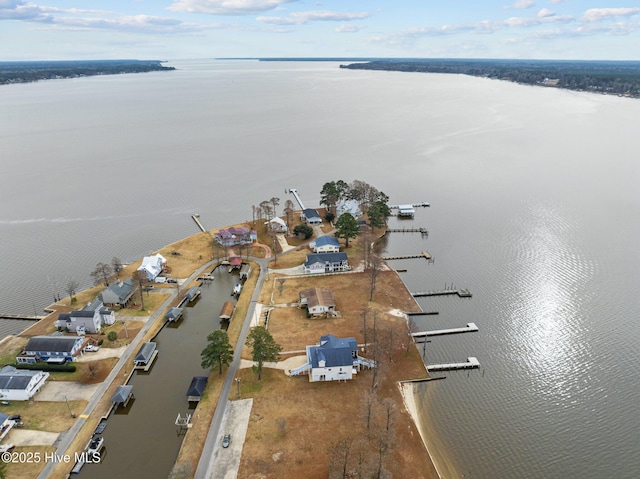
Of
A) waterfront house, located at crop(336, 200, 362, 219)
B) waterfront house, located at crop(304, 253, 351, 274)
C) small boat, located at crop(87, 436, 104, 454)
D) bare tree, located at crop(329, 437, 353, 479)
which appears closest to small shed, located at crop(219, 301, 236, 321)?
waterfront house, located at crop(304, 253, 351, 274)

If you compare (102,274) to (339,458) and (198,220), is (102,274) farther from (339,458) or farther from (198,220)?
(339,458)

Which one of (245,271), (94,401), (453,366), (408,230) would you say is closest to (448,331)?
(453,366)

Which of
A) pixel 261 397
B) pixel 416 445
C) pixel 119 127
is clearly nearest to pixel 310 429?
pixel 261 397

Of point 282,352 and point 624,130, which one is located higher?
point 624,130

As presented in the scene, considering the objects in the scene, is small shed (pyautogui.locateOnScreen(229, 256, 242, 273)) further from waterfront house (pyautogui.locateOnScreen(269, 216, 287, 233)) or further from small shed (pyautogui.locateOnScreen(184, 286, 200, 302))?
waterfront house (pyautogui.locateOnScreen(269, 216, 287, 233))

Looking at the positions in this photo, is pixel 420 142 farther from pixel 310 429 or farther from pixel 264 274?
pixel 310 429

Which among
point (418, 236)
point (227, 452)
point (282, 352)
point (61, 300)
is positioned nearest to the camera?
point (227, 452)
